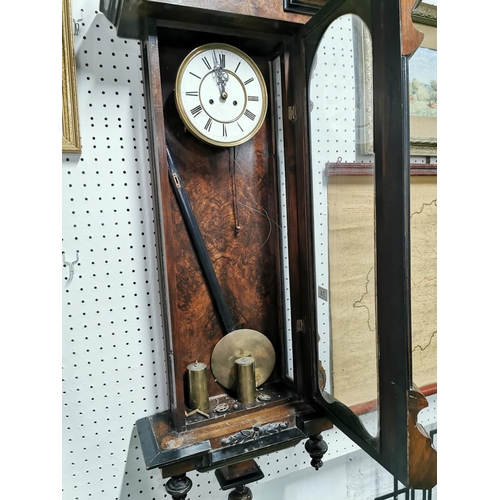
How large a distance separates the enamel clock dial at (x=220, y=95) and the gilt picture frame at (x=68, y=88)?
24cm

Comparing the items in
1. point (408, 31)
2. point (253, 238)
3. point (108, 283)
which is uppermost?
point (408, 31)

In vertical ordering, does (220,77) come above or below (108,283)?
above

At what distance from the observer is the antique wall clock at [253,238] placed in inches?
28.1

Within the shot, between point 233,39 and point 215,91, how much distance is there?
205 millimetres

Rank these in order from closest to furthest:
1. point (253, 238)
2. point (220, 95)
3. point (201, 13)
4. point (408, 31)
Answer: point (408, 31)
point (201, 13)
point (220, 95)
point (253, 238)

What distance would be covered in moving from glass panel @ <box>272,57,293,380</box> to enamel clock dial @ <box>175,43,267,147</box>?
0.10 m

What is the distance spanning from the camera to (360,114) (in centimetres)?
82

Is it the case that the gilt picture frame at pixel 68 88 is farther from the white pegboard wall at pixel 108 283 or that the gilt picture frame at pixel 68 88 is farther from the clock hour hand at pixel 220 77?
the clock hour hand at pixel 220 77

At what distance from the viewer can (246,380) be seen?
1003mm

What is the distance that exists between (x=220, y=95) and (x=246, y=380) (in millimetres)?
761

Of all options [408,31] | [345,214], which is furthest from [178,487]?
[408,31]

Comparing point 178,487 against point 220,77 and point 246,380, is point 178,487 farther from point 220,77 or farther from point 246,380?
point 220,77

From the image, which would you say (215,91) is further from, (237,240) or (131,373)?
(131,373)

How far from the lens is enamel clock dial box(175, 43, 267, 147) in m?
0.91
